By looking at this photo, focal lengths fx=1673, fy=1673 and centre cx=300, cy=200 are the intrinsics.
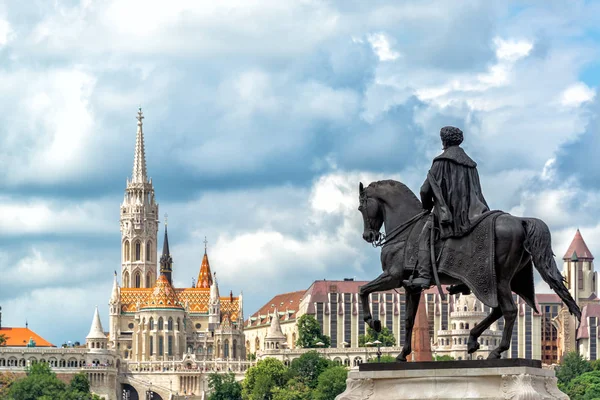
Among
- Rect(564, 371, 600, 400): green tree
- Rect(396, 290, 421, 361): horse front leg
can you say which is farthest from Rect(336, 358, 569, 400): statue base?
Rect(564, 371, 600, 400): green tree

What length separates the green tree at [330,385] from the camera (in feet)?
593

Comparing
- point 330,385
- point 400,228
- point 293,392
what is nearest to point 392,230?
point 400,228

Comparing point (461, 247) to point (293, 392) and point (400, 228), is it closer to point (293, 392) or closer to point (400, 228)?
point (400, 228)

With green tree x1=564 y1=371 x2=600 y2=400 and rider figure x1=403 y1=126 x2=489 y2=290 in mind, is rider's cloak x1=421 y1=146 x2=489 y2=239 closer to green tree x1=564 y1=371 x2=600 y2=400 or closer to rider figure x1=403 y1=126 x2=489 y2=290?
rider figure x1=403 y1=126 x2=489 y2=290

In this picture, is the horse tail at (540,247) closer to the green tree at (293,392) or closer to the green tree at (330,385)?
the green tree at (330,385)

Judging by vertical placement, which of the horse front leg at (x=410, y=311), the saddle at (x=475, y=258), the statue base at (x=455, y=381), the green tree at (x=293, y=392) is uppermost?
the green tree at (x=293, y=392)

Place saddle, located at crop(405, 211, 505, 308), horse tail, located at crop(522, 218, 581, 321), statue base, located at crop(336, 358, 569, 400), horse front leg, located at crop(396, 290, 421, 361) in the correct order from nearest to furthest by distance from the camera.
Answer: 1. statue base, located at crop(336, 358, 569, 400)
2. horse tail, located at crop(522, 218, 581, 321)
3. saddle, located at crop(405, 211, 505, 308)
4. horse front leg, located at crop(396, 290, 421, 361)

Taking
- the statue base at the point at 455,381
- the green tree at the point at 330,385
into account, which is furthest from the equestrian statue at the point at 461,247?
the green tree at the point at 330,385

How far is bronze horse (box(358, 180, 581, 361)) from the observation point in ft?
111

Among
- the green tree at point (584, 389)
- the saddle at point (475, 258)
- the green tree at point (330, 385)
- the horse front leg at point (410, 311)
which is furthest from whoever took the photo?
the green tree at point (584, 389)

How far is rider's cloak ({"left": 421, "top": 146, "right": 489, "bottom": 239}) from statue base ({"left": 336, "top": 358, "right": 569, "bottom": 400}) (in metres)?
2.86

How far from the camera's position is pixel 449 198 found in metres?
34.7

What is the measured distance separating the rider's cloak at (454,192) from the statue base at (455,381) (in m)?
2.86

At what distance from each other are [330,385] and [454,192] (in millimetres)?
149967
